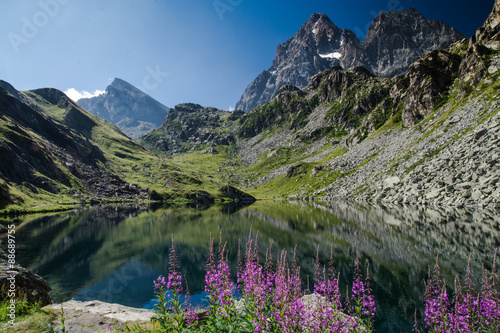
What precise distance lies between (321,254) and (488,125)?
242 feet

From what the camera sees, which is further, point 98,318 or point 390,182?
point 390,182

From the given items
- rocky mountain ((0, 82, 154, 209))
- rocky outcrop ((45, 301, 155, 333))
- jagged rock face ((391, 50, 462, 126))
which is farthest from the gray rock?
rocky mountain ((0, 82, 154, 209))

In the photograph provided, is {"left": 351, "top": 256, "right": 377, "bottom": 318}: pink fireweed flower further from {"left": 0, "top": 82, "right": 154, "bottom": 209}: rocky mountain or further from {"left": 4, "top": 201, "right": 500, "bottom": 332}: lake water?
{"left": 0, "top": 82, "right": 154, "bottom": 209}: rocky mountain

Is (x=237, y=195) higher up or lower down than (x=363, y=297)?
higher up

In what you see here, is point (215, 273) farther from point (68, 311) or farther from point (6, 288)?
point (6, 288)

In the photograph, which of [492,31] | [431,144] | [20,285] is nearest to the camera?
[20,285]

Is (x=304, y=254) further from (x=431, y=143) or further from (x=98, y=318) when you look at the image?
(x=431, y=143)

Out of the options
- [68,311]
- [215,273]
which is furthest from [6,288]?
[215,273]

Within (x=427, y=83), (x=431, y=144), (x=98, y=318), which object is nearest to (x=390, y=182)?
(x=431, y=144)

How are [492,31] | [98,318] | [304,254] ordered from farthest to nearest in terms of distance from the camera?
[492,31] → [304,254] → [98,318]

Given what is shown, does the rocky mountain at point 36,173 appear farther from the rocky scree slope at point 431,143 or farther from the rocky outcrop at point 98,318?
the rocky scree slope at point 431,143

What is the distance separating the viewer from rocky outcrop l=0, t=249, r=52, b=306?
45.3 feet

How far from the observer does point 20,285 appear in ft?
49.1

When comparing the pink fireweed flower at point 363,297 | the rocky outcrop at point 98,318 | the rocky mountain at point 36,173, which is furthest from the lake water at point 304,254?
the rocky mountain at point 36,173
